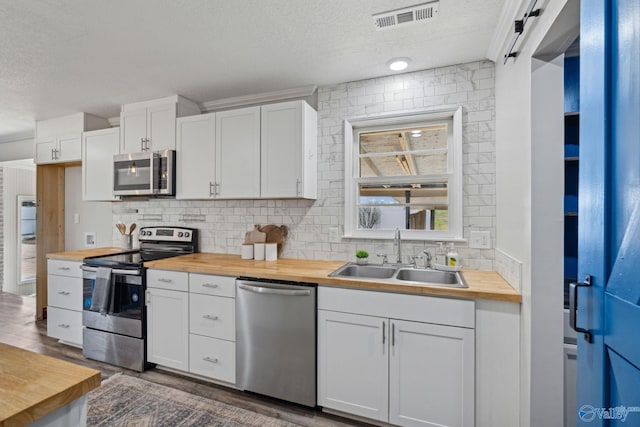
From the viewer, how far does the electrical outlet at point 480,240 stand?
91.6 inches

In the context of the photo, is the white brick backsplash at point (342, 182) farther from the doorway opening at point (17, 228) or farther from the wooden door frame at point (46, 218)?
the doorway opening at point (17, 228)

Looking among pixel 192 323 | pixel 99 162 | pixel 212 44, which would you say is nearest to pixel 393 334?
pixel 192 323

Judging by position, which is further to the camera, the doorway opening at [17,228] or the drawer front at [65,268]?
the doorway opening at [17,228]

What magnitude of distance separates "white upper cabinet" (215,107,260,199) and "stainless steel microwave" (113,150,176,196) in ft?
1.74

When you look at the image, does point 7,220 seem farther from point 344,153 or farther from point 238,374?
point 344,153

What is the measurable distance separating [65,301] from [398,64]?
153 inches

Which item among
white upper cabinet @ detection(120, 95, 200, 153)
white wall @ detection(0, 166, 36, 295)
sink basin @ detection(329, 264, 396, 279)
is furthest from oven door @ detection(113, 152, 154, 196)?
white wall @ detection(0, 166, 36, 295)

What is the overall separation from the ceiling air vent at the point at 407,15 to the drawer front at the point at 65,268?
340cm

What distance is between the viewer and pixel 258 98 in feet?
10.2

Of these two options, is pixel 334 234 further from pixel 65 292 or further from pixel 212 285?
pixel 65 292

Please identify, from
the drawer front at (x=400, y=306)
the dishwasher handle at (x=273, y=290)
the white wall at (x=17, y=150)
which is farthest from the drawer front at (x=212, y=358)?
the white wall at (x=17, y=150)

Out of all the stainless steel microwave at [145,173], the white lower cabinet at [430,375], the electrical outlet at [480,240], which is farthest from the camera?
the stainless steel microwave at [145,173]

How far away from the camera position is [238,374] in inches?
91.4

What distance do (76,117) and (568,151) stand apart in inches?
190
